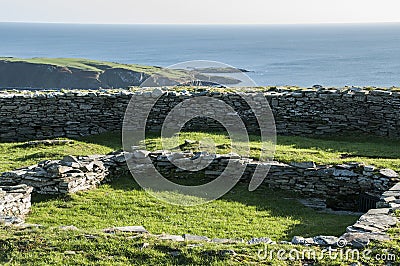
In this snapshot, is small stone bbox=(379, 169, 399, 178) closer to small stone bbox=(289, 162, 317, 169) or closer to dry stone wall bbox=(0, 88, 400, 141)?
small stone bbox=(289, 162, 317, 169)

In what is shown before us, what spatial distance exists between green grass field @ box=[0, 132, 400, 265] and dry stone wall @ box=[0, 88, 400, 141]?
90 centimetres

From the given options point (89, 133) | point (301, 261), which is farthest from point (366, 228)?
point (89, 133)

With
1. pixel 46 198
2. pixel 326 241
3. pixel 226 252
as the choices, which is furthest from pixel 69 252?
pixel 46 198

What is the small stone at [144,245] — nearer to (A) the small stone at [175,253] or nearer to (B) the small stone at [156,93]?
(A) the small stone at [175,253]

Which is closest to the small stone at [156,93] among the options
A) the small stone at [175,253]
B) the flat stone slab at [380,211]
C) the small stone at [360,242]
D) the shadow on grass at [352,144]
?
the shadow on grass at [352,144]

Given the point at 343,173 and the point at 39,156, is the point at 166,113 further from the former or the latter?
the point at 343,173

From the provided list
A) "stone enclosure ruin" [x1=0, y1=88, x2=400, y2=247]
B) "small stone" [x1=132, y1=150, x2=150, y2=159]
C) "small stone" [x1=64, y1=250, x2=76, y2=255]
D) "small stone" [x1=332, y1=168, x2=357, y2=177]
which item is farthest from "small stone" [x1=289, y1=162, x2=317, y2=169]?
"small stone" [x1=64, y1=250, x2=76, y2=255]

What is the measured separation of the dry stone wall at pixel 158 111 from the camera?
19.7 m

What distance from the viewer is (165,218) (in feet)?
39.6

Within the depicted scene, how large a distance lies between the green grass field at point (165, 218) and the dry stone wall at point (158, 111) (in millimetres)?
904

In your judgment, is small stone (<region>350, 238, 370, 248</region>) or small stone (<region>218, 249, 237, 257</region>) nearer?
small stone (<region>218, 249, 237, 257</region>)

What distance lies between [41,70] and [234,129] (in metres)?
101

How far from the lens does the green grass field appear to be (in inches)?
347

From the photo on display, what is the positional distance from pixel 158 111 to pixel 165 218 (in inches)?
344
